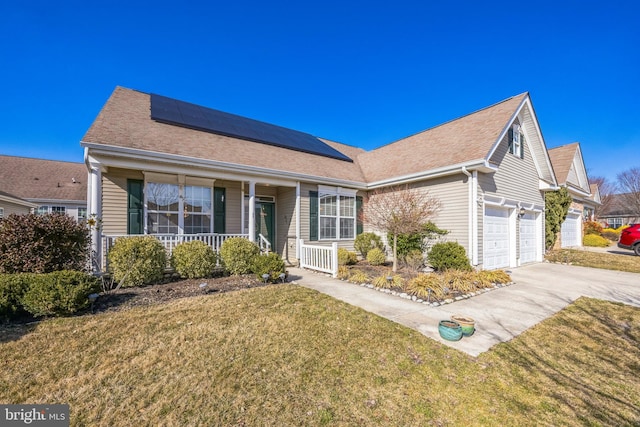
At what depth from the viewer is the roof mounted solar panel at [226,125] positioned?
9.37 metres

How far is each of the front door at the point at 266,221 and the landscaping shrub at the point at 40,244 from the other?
5.98m

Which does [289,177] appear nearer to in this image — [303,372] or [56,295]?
[56,295]

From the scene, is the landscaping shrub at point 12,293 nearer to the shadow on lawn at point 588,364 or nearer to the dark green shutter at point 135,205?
the dark green shutter at point 135,205

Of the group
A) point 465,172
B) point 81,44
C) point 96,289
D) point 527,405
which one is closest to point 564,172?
point 465,172

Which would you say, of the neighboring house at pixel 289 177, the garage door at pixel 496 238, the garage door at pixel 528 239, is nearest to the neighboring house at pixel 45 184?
the neighboring house at pixel 289 177

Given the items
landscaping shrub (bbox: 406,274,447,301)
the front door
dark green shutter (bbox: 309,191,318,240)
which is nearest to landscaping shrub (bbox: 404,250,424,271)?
landscaping shrub (bbox: 406,274,447,301)

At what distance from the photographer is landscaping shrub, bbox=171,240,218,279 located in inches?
267

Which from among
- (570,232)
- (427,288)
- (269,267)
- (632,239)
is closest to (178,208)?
(269,267)

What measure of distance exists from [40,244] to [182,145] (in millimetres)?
4227

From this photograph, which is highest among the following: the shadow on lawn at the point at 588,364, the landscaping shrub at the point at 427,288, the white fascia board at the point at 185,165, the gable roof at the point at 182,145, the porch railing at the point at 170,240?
the gable roof at the point at 182,145

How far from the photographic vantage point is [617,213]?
1329 inches

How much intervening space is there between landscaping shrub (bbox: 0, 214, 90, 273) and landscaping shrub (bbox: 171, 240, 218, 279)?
1.85 meters

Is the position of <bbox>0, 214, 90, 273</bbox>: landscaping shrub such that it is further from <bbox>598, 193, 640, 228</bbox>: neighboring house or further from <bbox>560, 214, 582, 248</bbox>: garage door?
<bbox>598, 193, 640, 228</bbox>: neighboring house

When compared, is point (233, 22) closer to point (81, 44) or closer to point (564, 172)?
point (81, 44)
